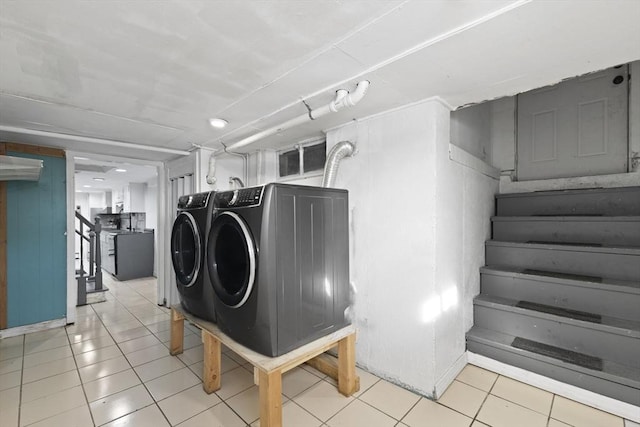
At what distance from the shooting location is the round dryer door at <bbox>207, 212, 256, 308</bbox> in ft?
5.82

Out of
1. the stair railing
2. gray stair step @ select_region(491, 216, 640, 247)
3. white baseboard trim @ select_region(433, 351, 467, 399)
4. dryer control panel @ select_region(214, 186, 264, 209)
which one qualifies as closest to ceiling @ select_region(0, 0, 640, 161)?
dryer control panel @ select_region(214, 186, 264, 209)

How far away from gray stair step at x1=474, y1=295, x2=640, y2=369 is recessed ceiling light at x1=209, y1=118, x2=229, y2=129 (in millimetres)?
2889

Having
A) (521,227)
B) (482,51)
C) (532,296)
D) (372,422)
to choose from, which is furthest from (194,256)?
(521,227)

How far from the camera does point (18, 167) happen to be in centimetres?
246

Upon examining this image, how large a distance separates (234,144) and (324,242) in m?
1.64

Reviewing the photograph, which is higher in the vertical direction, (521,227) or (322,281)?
(521,227)

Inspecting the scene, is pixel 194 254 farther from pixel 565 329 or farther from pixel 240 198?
pixel 565 329

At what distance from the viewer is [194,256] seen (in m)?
2.56

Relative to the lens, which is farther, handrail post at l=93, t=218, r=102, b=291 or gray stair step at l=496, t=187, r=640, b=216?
handrail post at l=93, t=218, r=102, b=291

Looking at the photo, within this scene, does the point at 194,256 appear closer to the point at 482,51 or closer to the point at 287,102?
the point at 287,102

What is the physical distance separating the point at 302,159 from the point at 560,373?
289 cm

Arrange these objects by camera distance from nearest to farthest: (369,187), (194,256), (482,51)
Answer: (482,51) < (369,187) < (194,256)

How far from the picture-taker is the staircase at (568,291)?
1.93 metres

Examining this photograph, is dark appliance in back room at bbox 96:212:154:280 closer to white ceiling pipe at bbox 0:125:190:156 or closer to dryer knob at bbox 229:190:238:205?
white ceiling pipe at bbox 0:125:190:156
